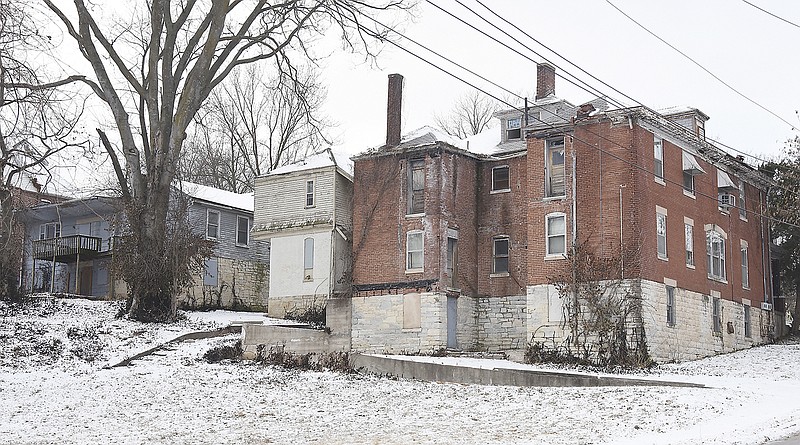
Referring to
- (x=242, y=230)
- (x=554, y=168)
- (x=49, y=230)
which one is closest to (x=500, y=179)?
(x=554, y=168)

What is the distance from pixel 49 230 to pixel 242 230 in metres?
11.4

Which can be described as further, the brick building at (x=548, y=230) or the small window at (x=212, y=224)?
the small window at (x=212, y=224)

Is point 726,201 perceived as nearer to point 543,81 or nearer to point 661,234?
point 661,234

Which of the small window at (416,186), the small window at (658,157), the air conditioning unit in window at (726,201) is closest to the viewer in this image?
the small window at (658,157)

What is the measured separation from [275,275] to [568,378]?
18368mm

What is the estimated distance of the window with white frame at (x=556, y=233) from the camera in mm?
31656

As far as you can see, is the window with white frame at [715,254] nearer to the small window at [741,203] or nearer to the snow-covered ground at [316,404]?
the small window at [741,203]

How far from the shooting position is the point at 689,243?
3378cm

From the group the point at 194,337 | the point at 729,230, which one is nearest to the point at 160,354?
the point at 194,337

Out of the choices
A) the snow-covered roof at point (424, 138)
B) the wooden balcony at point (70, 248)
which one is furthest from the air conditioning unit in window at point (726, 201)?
the wooden balcony at point (70, 248)

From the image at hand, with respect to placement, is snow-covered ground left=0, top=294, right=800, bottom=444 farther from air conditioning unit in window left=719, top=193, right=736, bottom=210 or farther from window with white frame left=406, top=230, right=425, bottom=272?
air conditioning unit in window left=719, top=193, right=736, bottom=210

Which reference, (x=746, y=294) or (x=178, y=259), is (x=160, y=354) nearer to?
(x=178, y=259)

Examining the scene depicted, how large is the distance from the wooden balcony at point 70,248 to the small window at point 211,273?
486 centimetres

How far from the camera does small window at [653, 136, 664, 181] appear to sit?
105 feet
